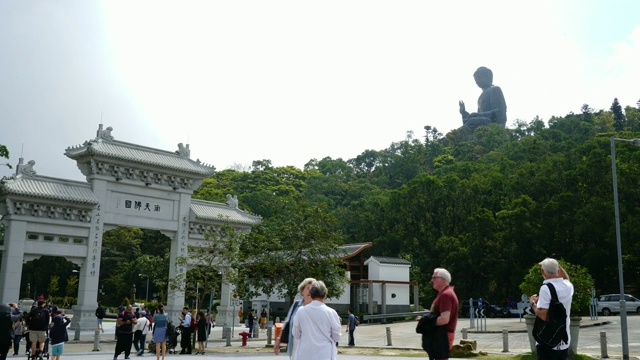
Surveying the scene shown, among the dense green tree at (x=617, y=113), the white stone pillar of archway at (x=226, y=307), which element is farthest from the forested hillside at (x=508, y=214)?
the white stone pillar of archway at (x=226, y=307)

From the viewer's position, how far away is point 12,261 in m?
27.0

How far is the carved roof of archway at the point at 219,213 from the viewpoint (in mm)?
34531

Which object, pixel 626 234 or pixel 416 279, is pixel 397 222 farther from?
pixel 626 234

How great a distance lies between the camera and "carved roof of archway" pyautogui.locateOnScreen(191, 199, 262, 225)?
1359 inches

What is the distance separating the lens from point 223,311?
35.8m

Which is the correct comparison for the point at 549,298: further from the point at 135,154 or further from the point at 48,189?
the point at 135,154

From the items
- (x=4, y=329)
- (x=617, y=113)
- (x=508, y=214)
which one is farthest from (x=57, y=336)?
(x=617, y=113)

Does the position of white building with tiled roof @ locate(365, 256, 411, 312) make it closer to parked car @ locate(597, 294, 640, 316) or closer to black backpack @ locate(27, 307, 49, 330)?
parked car @ locate(597, 294, 640, 316)

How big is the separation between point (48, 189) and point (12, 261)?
388 cm

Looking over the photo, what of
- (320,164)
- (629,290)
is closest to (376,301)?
(629,290)

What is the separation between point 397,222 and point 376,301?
55.3 feet

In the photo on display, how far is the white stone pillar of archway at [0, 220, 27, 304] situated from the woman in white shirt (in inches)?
952

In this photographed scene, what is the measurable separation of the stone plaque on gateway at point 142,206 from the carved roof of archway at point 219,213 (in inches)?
65.7

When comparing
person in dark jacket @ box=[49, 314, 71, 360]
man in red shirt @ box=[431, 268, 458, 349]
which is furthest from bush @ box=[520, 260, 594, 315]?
person in dark jacket @ box=[49, 314, 71, 360]
